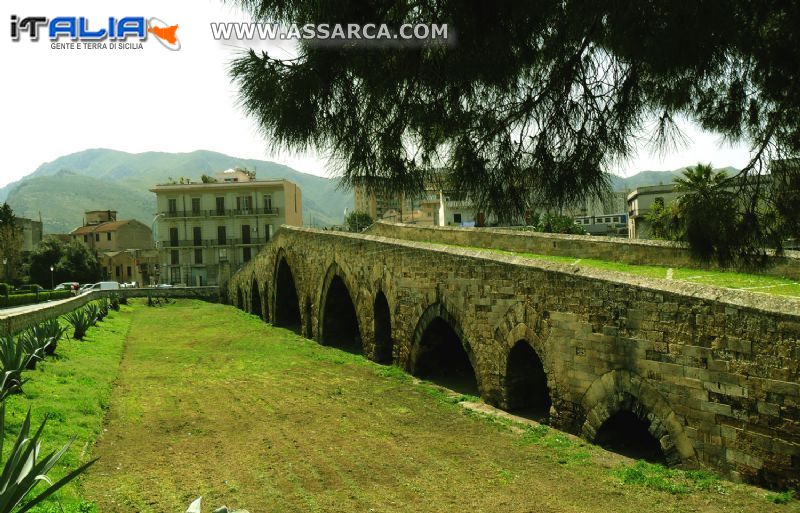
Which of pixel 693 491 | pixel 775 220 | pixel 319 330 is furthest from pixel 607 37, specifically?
pixel 319 330

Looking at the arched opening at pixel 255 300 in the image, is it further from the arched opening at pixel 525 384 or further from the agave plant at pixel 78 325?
the arched opening at pixel 525 384

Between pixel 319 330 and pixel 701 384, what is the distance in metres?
15.7

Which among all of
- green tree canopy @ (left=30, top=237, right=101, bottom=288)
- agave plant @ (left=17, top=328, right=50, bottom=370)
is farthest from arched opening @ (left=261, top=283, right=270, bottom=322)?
green tree canopy @ (left=30, top=237, right=101, bottom=288)

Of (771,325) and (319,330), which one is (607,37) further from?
(319,330)

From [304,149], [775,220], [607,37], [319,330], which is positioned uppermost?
[607,37]

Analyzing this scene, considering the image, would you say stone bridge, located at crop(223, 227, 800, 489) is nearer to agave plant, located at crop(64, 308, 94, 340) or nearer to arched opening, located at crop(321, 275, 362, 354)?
arched opening, located at crop(321, 275, 362, 354)

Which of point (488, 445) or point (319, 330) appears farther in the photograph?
point (319, 330)

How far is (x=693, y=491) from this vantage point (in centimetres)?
708

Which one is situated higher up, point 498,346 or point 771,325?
point 771,325

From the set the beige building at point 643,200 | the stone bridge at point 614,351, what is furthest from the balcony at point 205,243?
the stone bridge at point 614,351

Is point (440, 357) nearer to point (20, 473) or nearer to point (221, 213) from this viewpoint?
point (20, 473)

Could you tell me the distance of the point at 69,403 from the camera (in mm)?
10508

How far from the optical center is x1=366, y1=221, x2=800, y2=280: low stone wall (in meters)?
10.7

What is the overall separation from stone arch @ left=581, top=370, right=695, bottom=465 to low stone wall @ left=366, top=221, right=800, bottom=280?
1860 millimetres
